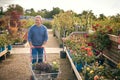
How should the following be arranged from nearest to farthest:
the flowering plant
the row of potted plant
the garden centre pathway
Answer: the row of potted plant < the garden centre pathway < the flowering plant

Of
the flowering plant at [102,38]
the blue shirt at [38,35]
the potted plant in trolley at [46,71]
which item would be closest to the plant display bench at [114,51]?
the flowering plant at [102,38]

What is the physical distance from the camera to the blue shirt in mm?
7012

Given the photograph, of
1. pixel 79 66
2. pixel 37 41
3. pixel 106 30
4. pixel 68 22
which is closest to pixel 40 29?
pixel 37 41

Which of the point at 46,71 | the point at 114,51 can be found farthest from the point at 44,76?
the point at 114,51

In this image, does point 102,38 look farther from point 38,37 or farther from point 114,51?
point 38,37

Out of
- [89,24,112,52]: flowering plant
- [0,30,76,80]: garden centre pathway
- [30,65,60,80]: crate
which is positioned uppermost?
[89,24,112,52]: flowering plant

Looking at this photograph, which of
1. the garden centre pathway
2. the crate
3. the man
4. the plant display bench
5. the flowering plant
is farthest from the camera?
the flowering plant

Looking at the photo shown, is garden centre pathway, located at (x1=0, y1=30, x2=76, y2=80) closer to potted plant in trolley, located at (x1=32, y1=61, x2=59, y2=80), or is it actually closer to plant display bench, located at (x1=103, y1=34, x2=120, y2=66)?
plant display bench, located at (x1=103, y1=34, x2=120, y2=66)

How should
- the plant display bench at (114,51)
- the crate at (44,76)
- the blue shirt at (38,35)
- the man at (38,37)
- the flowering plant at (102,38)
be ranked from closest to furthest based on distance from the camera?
the crate at (44,76) < the plant display bench at (114,51) < the man at (38,37) < the blue shirt at (38,35) < the flowering plant at (102,38)

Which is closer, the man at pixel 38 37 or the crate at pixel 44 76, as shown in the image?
the crate at pixel 44 76

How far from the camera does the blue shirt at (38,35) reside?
7.01m

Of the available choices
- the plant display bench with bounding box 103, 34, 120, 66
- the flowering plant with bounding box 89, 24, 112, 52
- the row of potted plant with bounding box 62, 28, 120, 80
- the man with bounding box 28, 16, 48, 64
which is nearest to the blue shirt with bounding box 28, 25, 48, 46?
the man with bounding box 28, 16, 48, 64

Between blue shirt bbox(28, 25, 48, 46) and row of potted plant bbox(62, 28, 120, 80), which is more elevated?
blue shirt bbox(28, 25, 48, 46)

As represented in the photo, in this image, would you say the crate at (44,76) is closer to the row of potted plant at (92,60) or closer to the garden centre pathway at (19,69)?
the row of potted plant at (92,60)
